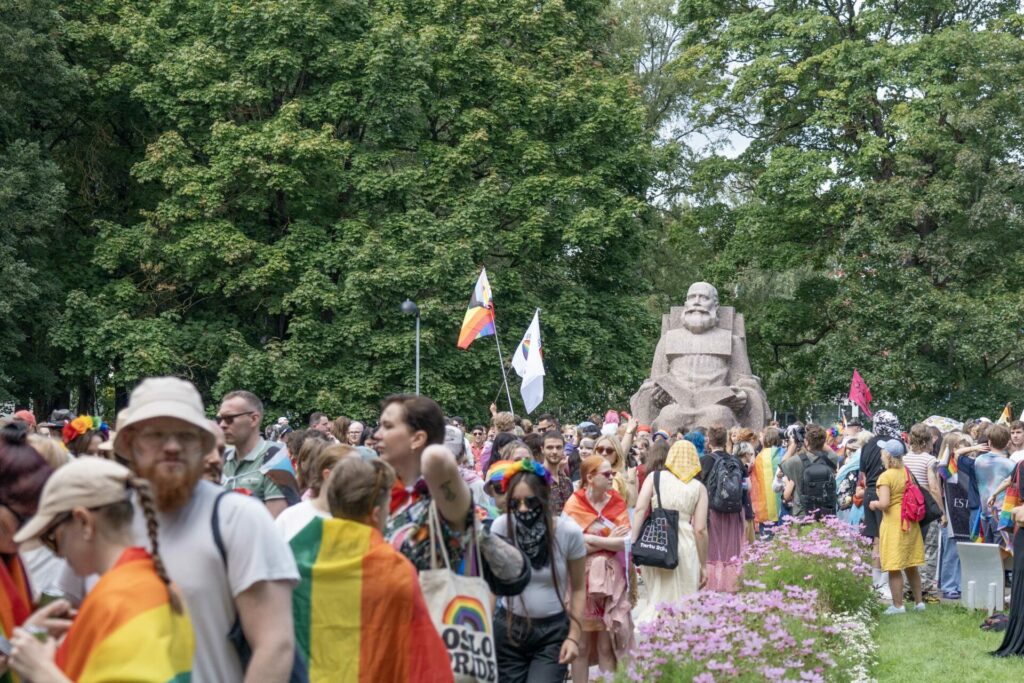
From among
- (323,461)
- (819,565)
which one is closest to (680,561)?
(819,565)

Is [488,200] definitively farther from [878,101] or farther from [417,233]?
[878,101]

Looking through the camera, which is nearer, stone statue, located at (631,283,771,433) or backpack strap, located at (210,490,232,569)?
backpack strap, located at (210,490,232,569)

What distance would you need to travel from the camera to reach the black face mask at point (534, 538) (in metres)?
6.96

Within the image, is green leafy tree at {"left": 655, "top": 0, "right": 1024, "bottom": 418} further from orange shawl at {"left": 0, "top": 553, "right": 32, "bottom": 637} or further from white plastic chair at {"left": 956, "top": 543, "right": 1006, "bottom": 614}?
orange shawl at {"left": 0, "top": 553, "right": 32, "bottom": 637}

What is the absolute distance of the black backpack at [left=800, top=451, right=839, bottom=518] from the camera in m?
16.3

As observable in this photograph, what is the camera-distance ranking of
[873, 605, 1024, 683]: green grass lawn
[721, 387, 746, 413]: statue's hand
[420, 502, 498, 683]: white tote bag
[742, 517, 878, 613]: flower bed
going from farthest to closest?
[721, 387, 746, 413]: statue's hand
[742, 517, 878, 613]: flower bed
[873, 605, 1024, 683]: green grass lawn
[420, 502, 498, 683]: white tote bag

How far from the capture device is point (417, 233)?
1265 inches

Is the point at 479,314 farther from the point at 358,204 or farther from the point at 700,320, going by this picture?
the point at 358,204

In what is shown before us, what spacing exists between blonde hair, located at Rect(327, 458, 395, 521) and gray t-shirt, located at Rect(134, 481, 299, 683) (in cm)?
78

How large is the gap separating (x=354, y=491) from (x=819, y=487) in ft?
40.1

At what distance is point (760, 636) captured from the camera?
341 inches

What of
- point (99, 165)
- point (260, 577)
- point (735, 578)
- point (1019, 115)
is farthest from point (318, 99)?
point (260, 577)

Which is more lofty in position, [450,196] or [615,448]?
[450,196]

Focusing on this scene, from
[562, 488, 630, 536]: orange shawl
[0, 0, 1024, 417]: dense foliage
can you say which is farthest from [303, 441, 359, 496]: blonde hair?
[0, 0, 1024, 417]: dense foliage
